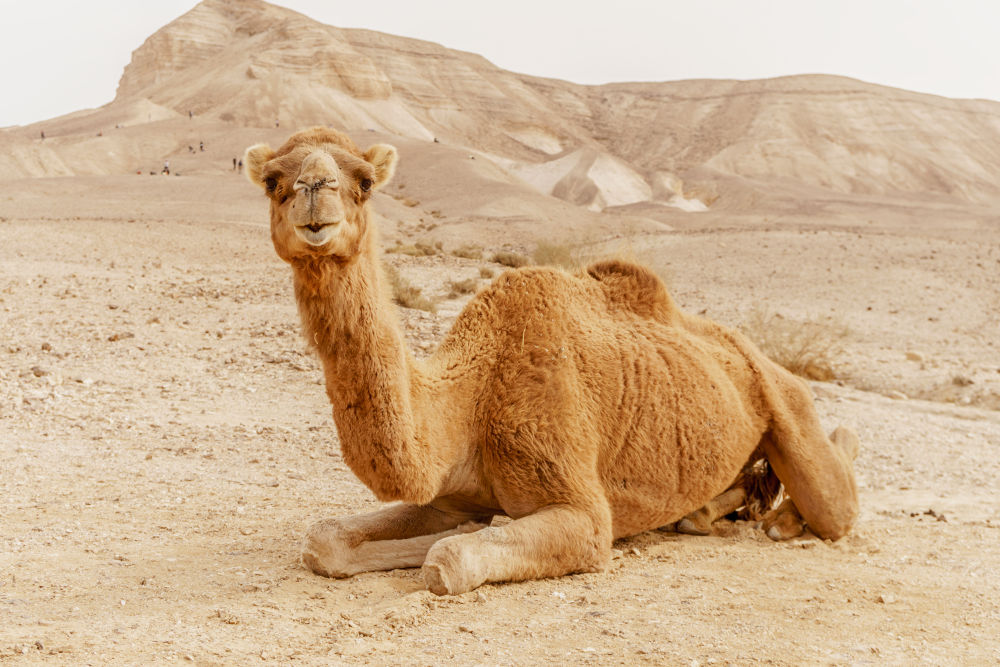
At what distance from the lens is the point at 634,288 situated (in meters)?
6.39

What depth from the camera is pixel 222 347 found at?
12.0 meters

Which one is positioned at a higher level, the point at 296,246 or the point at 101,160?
the point at 101,160

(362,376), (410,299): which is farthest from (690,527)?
(410,299)

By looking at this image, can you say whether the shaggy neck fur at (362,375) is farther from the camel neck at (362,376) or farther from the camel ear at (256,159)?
the camel ear at (256,159)

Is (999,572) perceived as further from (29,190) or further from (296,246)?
(29,190)

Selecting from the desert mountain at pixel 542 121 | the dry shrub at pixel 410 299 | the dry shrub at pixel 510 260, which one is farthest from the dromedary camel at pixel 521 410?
the desert mountain at pixel 542 121

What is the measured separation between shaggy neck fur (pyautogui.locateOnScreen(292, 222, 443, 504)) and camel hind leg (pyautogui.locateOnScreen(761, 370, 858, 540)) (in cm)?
288

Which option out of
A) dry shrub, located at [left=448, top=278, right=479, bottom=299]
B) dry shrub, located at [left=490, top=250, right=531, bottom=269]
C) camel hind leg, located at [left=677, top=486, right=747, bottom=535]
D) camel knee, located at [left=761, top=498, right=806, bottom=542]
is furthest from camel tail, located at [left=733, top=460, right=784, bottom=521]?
dry shrub, located at [left=490, top=250, right=531, bottom=269]

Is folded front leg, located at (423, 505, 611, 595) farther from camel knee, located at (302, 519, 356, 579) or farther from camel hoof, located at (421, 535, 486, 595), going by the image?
camel knee, located at (302, 519, 356, 579)

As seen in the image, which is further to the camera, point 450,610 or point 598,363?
point 598,363

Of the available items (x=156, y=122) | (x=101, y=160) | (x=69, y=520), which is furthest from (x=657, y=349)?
(x=156, y=122)

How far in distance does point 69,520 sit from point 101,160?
67640 mm

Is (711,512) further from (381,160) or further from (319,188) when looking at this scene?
(319,188)

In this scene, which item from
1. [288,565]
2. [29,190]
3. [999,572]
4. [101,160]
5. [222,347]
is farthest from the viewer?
[101,160]
